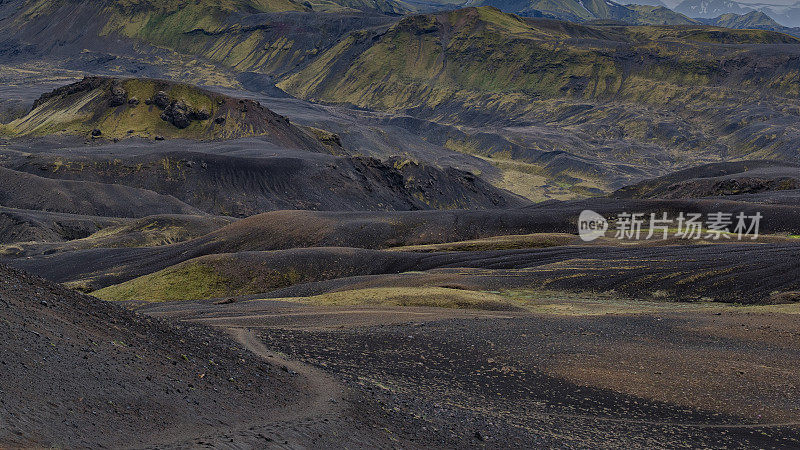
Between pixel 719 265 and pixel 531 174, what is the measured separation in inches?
4529

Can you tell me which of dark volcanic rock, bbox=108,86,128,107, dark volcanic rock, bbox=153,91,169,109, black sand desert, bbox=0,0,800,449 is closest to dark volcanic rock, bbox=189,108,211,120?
black sand desert, bbox=0,0,800,449

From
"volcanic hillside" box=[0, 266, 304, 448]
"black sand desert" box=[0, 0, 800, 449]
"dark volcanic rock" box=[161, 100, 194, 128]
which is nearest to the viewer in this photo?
"volcanic hillside" box=[0, 266, 304, 448]

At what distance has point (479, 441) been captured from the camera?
50.2ft

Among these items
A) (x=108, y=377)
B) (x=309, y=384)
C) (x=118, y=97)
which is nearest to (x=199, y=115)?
(x=118, y=97)

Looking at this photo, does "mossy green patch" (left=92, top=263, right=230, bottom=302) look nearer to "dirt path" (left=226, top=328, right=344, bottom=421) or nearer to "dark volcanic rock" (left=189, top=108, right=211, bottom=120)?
"dirt path" (left=226, top=328, right=344, bottom=421)

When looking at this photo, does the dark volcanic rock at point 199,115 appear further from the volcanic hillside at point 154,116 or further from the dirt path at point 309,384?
the dirt path at point 309,384

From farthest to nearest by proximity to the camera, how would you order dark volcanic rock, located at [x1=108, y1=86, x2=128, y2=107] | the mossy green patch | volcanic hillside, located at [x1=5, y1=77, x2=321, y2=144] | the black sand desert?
dark volcanic rock, located at [x1=108, y1=86, x2=128, y2=107] < volcanic hillside, located at [x1=5, y1=77, x2=321, y2=144] < the mossy green patch < the black sand desert

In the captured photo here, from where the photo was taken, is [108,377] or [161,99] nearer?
[108,377]

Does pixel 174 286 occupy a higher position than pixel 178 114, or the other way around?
pixel 178 114

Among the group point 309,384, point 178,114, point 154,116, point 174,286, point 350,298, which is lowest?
point 174,286

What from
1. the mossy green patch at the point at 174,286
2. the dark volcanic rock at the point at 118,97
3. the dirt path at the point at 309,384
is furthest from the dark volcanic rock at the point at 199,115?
the dirt path at the point at 309,384

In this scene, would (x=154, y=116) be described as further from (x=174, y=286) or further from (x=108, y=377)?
(x=108, y=377)

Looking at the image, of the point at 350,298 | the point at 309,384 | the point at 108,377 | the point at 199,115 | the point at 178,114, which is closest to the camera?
the point at 108,377

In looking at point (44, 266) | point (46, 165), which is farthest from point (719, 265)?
point (46, 165)
